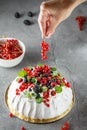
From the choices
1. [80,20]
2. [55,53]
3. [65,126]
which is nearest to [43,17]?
[65,126]

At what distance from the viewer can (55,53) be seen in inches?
135

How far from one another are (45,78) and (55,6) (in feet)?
2.26

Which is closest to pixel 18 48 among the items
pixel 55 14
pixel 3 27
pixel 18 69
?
pixel 18 69

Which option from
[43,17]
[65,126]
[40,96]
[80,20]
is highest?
[80,20]

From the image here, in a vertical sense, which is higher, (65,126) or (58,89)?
(58,89)

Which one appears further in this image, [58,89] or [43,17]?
[58,89]

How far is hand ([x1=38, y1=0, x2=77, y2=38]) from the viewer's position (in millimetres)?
2311

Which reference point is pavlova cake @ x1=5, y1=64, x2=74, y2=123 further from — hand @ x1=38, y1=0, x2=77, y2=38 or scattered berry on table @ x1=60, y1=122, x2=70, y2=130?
hand @ x1=38, y1=0, x2=77, y2=38

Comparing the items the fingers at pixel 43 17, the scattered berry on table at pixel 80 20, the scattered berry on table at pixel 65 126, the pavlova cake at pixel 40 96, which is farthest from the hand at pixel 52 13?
the scattered berry on table at pixel 80 20

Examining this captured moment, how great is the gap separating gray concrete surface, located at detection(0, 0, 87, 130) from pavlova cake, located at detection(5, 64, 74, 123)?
6cm

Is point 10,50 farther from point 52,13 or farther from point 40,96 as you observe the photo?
point 52,13

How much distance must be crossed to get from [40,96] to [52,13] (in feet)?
2.34

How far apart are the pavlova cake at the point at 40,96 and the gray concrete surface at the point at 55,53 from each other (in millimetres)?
57

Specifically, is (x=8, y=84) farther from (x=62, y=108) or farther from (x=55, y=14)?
(x=55, y=14)
